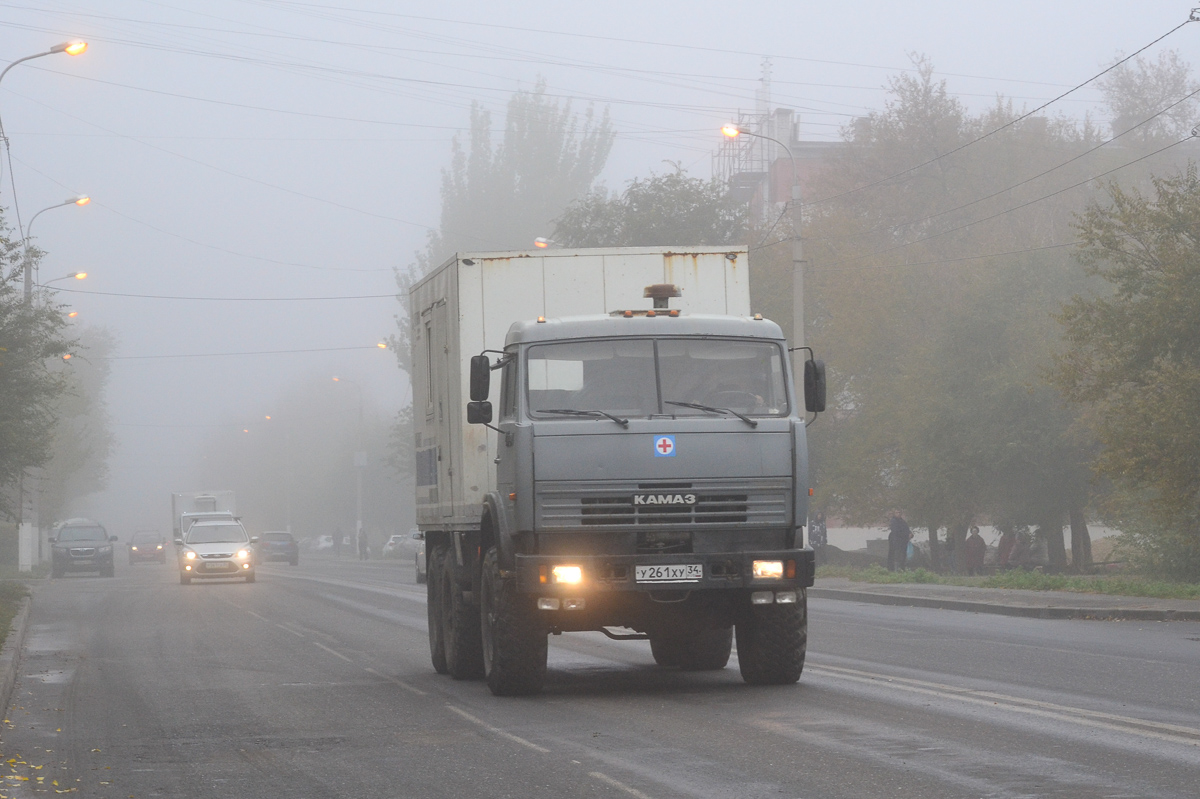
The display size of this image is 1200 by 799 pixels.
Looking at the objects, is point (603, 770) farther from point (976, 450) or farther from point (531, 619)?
point (976, 450)

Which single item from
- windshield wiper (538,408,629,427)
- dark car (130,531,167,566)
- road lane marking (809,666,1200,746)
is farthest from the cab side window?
dark car (130,531,167,566)

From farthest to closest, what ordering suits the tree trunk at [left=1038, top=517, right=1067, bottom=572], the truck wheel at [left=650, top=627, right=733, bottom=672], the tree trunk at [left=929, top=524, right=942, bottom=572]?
the tree trunk at [left=929, top=524, right=942, bottom=572]
the tree trunk at [left=1038, top=517, right=1067, bottom=572]
the truck wheel at [left=650, top=627, right=733, bottom=672]

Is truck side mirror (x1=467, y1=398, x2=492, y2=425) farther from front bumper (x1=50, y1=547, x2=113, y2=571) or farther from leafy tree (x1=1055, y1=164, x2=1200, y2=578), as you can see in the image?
front bumper (x1=50, y1=547, x2=113, y2=571)

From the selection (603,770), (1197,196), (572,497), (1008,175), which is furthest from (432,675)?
(1008,175)

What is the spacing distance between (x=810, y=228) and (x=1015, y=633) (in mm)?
39286

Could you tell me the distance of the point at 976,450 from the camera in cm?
4150

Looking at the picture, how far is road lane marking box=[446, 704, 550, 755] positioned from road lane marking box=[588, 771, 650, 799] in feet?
2.97

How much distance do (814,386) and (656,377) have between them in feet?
3.96

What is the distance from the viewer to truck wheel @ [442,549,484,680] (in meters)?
14.1

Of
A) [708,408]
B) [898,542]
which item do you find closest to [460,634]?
[708,408]

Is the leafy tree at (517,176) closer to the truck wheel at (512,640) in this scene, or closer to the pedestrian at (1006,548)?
the pedestrian at (1006,548)

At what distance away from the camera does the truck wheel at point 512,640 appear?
12367 mm

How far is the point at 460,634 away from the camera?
1421cm

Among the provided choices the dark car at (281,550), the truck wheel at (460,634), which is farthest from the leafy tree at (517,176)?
the truck wheel at (460,634)
